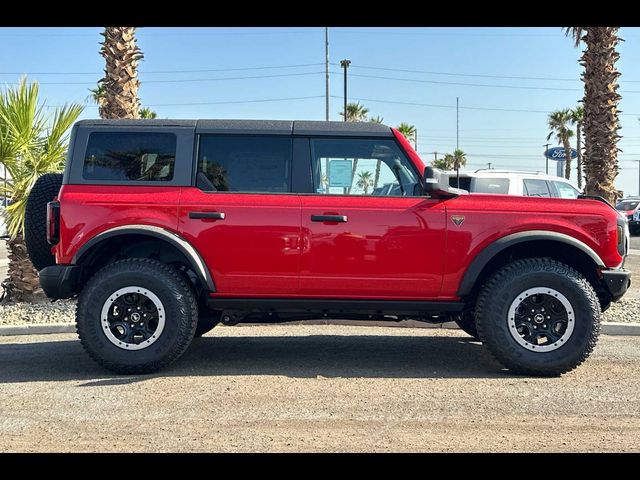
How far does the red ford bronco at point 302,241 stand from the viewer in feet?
16.7

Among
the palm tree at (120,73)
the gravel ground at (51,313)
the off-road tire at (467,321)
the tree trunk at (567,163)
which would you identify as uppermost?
the tree trunk at (567,163)

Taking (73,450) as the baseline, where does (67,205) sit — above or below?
above

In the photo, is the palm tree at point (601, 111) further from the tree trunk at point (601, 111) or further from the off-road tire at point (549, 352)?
the off-road tire at point (549, 352)

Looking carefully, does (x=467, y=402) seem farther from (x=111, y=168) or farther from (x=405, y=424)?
(x=111, y=168)

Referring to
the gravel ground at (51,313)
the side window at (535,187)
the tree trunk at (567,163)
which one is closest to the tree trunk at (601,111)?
the side window at (535,187)

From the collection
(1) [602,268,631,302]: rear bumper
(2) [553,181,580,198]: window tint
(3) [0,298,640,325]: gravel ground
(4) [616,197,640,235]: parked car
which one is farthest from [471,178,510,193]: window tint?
(4) [616,197,640,235]: parked car

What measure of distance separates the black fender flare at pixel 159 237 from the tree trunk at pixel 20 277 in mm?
3797

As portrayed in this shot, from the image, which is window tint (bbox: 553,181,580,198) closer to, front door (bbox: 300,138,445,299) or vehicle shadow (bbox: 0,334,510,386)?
vehicle shadow (bbox: 0,334,510,386)

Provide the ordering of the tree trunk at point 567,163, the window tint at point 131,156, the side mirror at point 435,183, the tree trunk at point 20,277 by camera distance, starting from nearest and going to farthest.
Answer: the side mirror at point 435,183, the window tint at point 131,156, the tree trunk at point 20,277, the tree trunk at point 567,163

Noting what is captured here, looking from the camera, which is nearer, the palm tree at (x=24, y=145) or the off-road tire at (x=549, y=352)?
the off-road tire at (x=549, y=352)

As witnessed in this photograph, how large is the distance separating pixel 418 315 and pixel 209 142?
2.38 meters

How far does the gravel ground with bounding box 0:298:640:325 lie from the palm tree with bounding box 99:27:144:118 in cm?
316
